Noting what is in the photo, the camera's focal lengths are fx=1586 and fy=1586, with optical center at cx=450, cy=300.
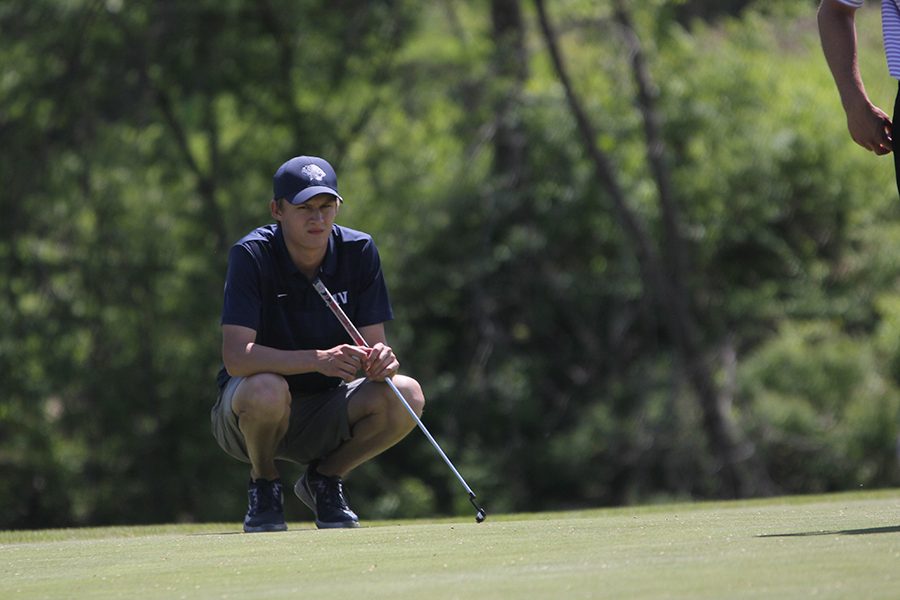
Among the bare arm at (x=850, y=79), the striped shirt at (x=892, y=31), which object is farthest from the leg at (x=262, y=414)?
the striped shirt at (x=892, y=31)

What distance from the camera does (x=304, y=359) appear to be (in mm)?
5352

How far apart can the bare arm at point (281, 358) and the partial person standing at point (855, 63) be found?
182 cm

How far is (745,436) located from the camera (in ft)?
43.5

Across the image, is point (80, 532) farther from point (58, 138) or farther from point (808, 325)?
point (808, 325)

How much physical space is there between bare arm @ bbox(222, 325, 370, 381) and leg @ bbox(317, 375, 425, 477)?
0.25 meters

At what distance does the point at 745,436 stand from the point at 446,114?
400 cm

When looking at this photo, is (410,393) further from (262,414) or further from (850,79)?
(850,79)

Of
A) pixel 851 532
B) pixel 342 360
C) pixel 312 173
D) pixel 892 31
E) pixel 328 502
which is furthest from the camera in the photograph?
pixel 328 502

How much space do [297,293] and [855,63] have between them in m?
2.11

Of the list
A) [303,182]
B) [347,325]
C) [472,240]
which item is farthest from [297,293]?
[472,240]

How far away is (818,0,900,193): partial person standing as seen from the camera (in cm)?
440

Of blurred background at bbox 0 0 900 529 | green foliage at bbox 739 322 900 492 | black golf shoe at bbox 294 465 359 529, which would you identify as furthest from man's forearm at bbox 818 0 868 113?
green foliage at bbox 739 322 900 492

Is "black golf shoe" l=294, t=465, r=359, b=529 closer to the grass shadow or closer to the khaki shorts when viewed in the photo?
the khaki shorts

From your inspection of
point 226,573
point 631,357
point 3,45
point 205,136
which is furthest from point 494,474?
point 226,573
